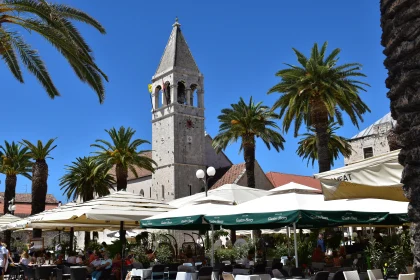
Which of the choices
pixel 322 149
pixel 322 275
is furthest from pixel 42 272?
pixel 322 149

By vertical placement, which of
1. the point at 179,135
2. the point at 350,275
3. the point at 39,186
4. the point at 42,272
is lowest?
the point at 350,275

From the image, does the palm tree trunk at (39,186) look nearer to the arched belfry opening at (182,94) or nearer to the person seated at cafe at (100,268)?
the arched belfry opening at (182,94)

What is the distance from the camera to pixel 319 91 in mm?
26969

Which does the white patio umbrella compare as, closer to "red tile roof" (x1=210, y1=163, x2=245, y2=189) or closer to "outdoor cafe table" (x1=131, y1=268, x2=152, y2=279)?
"outdoor cafe table" (x1=131, y1=268, x2=152, y2=279)

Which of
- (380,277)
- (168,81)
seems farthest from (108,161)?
(380,277)

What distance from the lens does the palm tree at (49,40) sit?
42.3 ft

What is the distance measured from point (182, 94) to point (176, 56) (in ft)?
14.7

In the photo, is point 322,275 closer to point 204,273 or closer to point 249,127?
point 204,273

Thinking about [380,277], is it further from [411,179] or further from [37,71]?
[37,71]

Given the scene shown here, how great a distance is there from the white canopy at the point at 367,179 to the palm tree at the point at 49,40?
8.43 meters

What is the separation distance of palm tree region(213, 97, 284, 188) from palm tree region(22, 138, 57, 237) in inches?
627

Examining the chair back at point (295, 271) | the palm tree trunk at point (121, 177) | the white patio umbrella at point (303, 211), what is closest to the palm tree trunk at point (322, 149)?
the white patio umbrella at point (303, 211)

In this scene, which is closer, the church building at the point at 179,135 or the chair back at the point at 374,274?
the chair back at the point at 374,274

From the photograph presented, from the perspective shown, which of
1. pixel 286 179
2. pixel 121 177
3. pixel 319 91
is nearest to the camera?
pixel 319 91
